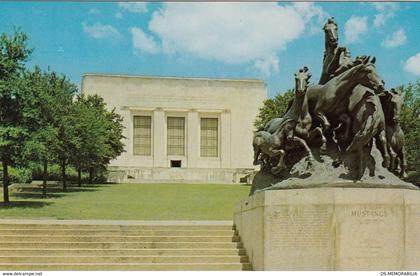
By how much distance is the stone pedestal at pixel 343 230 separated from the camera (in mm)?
12703

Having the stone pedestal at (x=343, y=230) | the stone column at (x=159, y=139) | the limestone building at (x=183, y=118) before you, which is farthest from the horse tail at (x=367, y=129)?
the stone column at (x=159, y=139)

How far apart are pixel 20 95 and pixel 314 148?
1800cm

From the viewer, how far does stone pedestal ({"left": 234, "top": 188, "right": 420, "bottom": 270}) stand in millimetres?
12703

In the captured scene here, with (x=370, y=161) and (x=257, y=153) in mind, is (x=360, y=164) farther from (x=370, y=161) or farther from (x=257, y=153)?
(x=257, y=153)

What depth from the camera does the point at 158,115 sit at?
7669cm

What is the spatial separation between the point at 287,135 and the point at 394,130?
2.43 meters

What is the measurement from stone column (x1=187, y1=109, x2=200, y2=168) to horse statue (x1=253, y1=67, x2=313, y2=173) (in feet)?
204

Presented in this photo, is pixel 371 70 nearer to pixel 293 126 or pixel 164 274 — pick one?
pixel 293 126

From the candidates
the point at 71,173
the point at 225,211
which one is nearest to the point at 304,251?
the point at 225,211

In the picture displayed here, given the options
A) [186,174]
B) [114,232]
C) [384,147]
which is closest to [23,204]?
[114,232]

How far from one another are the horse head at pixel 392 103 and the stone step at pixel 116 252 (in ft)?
15.5

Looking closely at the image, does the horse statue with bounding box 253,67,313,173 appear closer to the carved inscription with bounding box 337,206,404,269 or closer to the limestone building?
the carved inscription with bounding box 337,206,404,269

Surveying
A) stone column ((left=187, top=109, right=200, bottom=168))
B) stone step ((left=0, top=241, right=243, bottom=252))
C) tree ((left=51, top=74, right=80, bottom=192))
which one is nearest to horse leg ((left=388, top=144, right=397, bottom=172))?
stone step ((left=0, top=241, right=243, bottom=252))

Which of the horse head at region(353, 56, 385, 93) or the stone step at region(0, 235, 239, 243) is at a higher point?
the horse head at region(353, 56, 385, 93)
